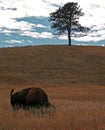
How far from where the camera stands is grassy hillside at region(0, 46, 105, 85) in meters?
54.6

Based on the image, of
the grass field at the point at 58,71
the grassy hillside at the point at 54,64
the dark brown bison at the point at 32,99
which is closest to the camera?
the dark brown bison at the point at 32,99

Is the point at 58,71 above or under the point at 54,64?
under

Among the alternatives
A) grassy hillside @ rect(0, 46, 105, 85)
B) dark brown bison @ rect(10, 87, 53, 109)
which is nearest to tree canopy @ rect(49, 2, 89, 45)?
grassy hillside @ rect(0, 46, 105, 85)

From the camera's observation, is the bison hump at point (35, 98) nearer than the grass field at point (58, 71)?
Yes

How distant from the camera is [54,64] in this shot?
63750 mm

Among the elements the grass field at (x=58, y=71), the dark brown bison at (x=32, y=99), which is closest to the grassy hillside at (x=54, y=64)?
the grass field at (x=58, y=71)

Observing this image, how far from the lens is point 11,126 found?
9484mm

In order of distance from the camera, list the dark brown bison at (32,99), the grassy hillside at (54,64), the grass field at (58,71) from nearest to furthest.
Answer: the dark brown bison at (32,99)
the grass field at (58,71)
the grassy hillside at (54,64)

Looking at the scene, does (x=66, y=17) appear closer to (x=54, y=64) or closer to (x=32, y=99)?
(x=54, y=64)

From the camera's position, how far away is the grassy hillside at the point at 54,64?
54562mm

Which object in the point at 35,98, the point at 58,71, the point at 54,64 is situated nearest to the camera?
the point at 35,98

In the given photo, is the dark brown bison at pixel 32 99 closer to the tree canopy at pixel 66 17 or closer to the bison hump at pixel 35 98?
the bison hump at pixel 35 98

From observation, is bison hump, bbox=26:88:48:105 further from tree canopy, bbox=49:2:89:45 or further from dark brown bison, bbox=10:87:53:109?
tree canopy, bbox=49:2:89:45

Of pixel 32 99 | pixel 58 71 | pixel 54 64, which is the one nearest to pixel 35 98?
pixel 32 99
